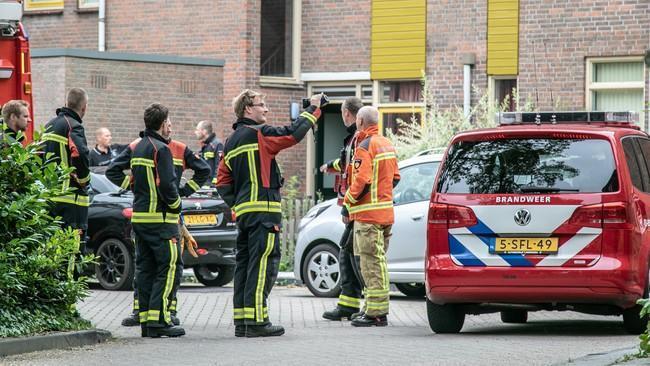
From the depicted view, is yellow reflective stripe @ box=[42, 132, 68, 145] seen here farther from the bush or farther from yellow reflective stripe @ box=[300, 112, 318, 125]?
yellow reflective stripe @ box=[300, 112, 318, 125]

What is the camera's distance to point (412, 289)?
17641 millimetres

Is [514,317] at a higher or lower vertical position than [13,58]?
lower

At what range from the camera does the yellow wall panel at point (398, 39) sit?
26469 mm

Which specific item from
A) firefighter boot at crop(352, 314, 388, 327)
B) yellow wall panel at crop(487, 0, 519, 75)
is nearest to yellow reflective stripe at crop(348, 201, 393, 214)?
firefighter boot at crop(352, 314, 388, 327)

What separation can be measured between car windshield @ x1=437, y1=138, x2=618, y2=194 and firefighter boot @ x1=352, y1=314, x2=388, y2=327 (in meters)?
1.64

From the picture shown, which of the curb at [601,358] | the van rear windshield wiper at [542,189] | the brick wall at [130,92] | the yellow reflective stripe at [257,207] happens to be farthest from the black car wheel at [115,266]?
the curb at [601,358]

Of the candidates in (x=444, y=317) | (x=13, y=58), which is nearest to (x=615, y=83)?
(x=13, y=58)

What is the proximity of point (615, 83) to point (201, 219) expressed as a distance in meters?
9.21

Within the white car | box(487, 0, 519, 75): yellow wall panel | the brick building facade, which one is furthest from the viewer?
box(487, 0, 519, 75): yellow wall panel

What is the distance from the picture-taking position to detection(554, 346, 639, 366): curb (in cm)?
977

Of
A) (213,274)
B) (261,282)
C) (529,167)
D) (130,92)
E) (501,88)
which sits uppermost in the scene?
(501,88)

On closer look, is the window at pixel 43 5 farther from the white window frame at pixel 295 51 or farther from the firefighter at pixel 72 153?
the firefighter at pixel 72 153

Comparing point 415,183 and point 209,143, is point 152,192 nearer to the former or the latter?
point 415,183

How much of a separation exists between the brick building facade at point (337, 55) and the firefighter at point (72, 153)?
11.7m
